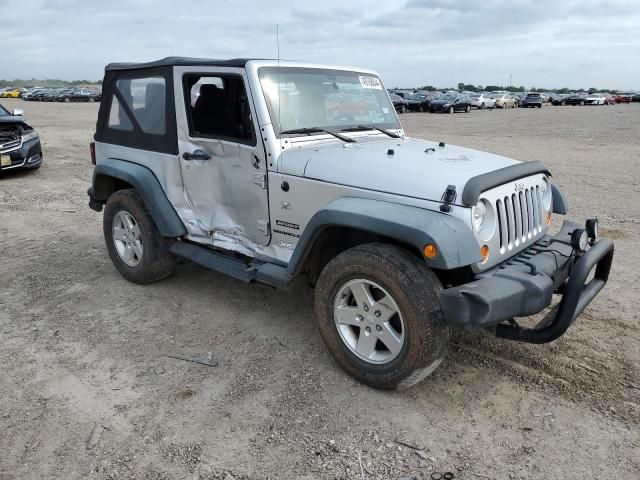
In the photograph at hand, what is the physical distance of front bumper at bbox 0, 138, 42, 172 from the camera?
10.2m

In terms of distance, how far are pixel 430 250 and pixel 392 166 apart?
29.3 inches

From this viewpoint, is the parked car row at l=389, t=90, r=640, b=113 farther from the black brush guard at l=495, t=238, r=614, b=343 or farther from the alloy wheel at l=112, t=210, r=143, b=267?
the black brush guard at l=495, t=238, r=614, b=343

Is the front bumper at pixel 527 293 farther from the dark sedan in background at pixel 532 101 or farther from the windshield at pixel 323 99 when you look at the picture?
the dark sedan in background at pixel 532 101

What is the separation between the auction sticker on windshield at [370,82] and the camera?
470 centimetres

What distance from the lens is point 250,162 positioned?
3916 millimetres

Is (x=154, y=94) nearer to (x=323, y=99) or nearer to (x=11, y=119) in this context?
(x=323, y=99)

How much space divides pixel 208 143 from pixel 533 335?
2719mm

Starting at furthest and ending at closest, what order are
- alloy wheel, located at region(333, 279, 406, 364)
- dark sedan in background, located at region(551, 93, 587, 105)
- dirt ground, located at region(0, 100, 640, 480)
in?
1. dark sedan in background, located at region(551, 93, 587, 105)
2. alloy wheel, located at region(333, 279, 406, 364)
3. dirt ground, located at region(0, 100, 640, 480)

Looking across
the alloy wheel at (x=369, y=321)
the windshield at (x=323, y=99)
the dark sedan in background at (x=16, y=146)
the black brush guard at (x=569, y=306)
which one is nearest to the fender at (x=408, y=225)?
the alloy wheel at (x=369, y=321)

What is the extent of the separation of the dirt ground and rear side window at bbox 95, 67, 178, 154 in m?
1.36

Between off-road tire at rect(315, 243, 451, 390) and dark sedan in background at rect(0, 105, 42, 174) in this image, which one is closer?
off-road tire at rect(315, 243, 451, 390)

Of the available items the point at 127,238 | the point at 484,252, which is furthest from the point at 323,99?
the point at 127,238

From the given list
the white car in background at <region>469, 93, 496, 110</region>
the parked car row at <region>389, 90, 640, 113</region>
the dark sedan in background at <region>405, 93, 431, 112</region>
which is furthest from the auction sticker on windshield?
the white car in background at <region>469, 93, 496, 110</region>

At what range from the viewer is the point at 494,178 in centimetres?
→ 321
